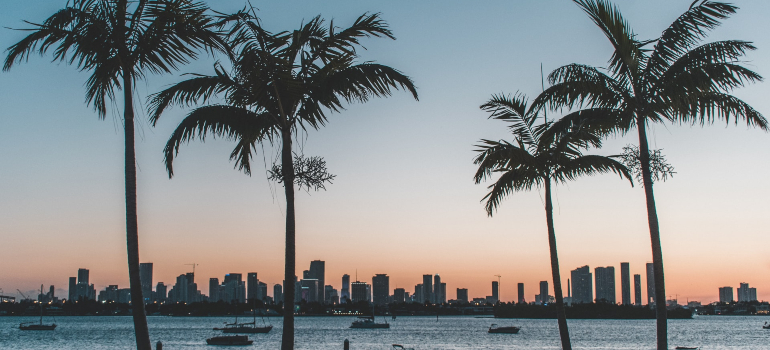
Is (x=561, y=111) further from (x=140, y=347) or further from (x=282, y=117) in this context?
(x=140, y=347)

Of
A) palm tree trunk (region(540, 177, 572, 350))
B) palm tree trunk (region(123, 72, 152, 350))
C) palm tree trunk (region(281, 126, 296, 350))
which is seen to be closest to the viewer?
palm tree trunk (region(123, 72, 152, 350))

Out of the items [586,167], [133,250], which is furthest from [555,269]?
[133,250]

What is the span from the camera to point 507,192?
16.7 metres

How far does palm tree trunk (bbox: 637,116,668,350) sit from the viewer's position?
11.7m

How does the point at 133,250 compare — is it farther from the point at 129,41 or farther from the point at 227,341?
the point at 227,341

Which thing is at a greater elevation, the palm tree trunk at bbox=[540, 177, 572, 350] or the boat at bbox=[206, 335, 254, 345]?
the palm tree trunk at bbox=[540, 177, 572, 350]

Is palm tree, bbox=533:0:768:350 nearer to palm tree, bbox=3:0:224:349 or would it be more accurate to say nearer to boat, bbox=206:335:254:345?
palm tree, bbox=3:0:224:349

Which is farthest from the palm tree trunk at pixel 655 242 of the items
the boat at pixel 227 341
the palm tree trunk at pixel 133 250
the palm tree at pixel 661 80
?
the boat at pixel 227 341

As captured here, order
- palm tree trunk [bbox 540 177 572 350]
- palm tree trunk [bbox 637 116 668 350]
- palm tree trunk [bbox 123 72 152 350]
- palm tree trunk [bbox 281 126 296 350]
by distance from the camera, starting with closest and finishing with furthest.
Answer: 1. palm tree trunk [bbox 123 72 152 350]
2. palm tree trunk [bbox 281 126 296 350]
3. palm tree trunk [bbox 637 116 668 350]
4. palm tree trunk [bbox 540 177 572 350]

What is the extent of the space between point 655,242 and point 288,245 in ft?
20.7

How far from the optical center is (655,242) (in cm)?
1188

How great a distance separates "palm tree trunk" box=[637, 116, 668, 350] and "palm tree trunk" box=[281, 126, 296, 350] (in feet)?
20.1

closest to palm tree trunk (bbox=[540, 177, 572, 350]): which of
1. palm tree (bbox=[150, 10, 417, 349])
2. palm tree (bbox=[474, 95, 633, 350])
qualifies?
palm tree (bbox=[474, 95, 633, 350])

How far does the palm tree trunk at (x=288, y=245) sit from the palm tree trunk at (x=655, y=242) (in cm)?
613
